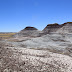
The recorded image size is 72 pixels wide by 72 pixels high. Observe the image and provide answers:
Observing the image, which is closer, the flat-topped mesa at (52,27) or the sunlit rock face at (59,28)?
the sunlit rock face at (59,28)

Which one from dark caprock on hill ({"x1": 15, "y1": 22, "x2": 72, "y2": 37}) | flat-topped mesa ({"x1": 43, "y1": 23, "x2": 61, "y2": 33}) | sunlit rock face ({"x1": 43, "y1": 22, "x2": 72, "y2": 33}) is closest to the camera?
sunlit rock face ({"x1": 43, "y1": 22, "x2": 72, "y2": 33})

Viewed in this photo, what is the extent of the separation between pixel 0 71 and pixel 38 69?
3881 millimetres

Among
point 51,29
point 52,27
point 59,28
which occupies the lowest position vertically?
point 51,29

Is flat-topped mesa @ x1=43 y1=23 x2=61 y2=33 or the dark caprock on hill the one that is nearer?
the dark caprock on hill

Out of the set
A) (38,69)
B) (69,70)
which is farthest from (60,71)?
(38,69)

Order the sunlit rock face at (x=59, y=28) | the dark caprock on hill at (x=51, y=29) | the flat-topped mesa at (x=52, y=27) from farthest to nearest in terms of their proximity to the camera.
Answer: the flat-topped mesa at (x=52, y=27)
the dark caprock on hill at (x=51, y=29)
the sunlit rock face at (x=59, y=28)

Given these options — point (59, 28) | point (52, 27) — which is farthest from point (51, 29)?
point (59, 28)

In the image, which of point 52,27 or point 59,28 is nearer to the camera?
point 59,28

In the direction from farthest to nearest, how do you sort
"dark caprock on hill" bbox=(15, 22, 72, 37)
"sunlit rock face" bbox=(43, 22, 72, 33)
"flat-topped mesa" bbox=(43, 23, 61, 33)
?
"flat-topped mesa" bbox=(43, 23, 61, 33) < "dark caprock on hill" bbox=(15, 22, 72, 37) < "sunlit rock face" bbox=(43, 22, 72, 33)

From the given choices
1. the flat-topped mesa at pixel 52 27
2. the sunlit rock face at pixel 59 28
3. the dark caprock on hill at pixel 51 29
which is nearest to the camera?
the sunlit rock face at pixel 59 28

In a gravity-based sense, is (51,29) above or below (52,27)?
below

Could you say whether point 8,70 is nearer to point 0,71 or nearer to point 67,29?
point 0,71

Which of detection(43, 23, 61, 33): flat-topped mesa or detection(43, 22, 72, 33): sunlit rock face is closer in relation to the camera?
detection(43, 22, 72, 33): sunlit rock face

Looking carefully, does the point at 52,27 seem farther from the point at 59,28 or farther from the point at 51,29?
the point at 59,28
